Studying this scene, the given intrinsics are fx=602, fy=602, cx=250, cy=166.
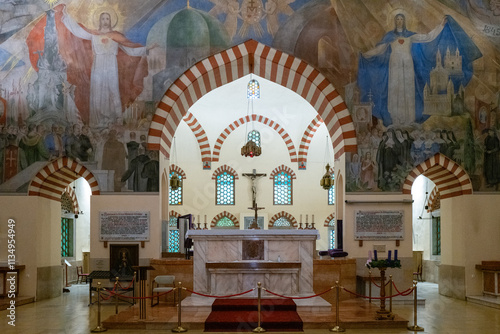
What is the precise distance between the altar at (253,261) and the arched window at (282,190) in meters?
12.4

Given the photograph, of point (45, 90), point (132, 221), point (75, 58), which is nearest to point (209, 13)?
point (75, 58)

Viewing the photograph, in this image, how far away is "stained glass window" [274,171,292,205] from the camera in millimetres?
25422

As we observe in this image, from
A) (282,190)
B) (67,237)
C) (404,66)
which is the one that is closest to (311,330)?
(404,66)

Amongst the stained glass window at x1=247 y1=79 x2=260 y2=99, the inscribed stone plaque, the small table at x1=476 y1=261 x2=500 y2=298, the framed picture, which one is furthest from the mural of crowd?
the stained glass window at x1=247 y1=79 x2=260 y2=99

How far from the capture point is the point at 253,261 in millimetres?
12781

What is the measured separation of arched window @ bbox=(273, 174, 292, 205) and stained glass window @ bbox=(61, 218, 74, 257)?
8422 millimetres

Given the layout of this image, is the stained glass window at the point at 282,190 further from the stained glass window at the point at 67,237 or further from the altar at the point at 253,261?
the altar at the point at 253,261

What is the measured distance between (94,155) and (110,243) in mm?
2255

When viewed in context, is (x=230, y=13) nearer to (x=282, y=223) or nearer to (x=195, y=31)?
(x=195, y=31)

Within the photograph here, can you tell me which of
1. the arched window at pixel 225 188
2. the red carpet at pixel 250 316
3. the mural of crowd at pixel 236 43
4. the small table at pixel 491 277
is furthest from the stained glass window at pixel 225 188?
the red carpet at pixel 250 316

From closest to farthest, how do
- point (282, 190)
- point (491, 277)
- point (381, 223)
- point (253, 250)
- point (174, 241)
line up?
1. point (253, 250)
2. point (491, 277)
3. point (381, 223)
4. point (174, 241)
5. point (282, 190)

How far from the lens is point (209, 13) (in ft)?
51.3

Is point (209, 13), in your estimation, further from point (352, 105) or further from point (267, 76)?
point (352, 105)

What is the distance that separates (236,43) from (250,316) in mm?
7505
